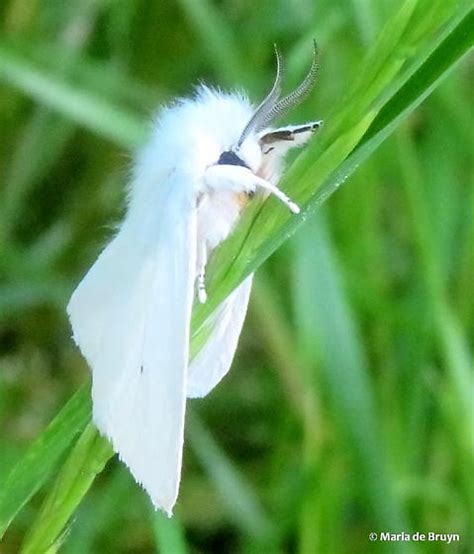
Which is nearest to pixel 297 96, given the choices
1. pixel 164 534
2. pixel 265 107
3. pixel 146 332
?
pixel 265 107

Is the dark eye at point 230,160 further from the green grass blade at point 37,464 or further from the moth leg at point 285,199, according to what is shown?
the green grass blade at point 37,464

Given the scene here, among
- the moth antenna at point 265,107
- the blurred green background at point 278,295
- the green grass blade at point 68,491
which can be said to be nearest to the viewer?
the green grass blade at point 68,491

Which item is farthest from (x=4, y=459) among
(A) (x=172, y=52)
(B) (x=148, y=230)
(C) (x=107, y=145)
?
(A) (x=172, y=52)

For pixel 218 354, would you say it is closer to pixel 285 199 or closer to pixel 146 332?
pixel 146 332

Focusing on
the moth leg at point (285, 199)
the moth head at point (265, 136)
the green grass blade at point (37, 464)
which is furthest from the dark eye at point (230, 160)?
the green grass blade at point (37, 464)

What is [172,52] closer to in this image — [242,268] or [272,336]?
[272,336]

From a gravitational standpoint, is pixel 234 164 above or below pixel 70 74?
below
